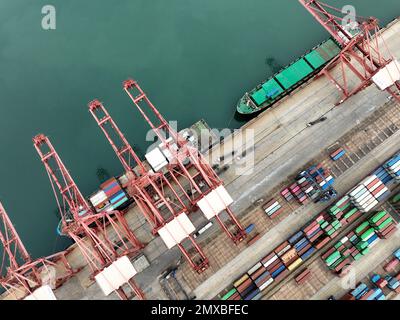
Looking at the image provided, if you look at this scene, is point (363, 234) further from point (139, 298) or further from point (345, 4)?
point (345, 4)

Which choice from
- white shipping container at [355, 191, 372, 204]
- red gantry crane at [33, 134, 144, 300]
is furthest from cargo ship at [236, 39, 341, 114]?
red gantry crane at [33, 134, 144, 300]

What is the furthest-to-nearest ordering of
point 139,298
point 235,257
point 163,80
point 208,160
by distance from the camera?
point 163,80, point 208,160, point 235,257, point 139,298

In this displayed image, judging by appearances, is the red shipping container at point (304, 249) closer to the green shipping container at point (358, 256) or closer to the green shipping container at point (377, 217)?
the green shipping container at point (358, 256)

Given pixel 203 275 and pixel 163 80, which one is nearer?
pixel 203 275

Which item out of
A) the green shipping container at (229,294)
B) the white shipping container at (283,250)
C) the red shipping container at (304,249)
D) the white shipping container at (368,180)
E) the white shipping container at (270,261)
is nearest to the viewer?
the green shipping container at (229,294)

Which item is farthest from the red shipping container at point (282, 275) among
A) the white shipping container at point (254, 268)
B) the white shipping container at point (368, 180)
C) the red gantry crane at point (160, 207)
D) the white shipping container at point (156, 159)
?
the white shipping container at point (156, 159)

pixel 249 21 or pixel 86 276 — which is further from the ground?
pixel 249 21

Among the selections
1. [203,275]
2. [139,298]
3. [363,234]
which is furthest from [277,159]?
[139,298]

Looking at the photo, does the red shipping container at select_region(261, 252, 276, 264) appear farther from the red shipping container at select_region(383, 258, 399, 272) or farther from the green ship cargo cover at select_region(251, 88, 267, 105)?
the green ship cargo cover at select_region(251, 88, 267, 105)
